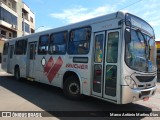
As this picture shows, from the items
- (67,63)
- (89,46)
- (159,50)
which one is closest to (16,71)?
(67,63)

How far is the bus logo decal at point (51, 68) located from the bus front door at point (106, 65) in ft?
7.75

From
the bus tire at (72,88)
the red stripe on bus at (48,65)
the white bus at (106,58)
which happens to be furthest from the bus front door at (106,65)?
the red stripe on bus at (48,65)

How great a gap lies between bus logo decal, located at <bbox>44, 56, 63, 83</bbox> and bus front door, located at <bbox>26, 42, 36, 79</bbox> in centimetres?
159

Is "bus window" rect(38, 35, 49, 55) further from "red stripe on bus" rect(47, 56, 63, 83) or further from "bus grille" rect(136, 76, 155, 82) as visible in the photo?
"bus grille" rect(136, 76, 155, 82)

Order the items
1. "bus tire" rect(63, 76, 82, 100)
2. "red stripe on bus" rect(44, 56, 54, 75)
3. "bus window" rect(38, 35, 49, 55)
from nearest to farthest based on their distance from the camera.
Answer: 1. "bus tire" rect(63, 76, 82, 100)
2. "red stripe on bus" rect(44, 56, 54, 75)
3. "bus window" rect(38, 35, 49, 55)

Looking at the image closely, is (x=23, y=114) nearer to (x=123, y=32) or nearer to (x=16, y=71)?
(x=123, y=32)

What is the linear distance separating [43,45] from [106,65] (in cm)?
476

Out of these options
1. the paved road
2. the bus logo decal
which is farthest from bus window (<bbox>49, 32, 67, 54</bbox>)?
the paved road

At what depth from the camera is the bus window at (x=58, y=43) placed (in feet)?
30.1

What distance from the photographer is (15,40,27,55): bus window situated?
1309 cm

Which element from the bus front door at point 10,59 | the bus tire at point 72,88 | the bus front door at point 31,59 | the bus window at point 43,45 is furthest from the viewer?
the bus front door at point 10,59

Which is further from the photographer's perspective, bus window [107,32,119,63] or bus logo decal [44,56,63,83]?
bus logo decal [44,56,63,83]

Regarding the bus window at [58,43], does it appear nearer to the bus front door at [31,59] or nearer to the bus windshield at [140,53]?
the bus front door at [31,59]

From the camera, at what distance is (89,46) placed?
7.71m
